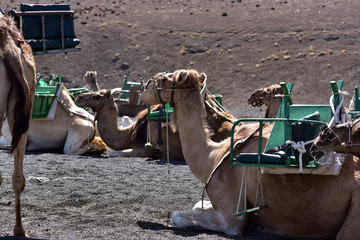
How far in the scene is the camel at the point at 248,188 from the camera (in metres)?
6.45

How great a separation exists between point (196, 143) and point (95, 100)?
22.4 ft

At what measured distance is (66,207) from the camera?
8.50 meters

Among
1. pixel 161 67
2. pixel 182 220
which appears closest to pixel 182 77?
pixel 182 220

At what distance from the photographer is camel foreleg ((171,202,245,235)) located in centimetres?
697

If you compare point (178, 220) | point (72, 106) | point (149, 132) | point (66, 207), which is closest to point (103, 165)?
point (149, 132)

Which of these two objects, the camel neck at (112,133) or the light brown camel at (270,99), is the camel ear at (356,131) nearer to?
the light brown camel at (270,99)

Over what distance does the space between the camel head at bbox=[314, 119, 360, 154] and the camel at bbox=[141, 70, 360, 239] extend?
0.34 m

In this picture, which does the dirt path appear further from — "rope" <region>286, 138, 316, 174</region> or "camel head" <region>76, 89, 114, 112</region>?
"camel head" <region>76, 89, 114, 112</region>

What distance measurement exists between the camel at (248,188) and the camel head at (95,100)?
6044mm

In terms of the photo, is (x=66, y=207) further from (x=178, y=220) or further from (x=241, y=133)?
(x=241, y=133)

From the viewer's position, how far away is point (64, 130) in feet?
45.8

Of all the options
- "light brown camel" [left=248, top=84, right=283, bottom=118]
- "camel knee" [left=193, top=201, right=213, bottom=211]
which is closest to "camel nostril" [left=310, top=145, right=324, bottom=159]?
"camel knee" [left=193, top=201, right=213, bottom=211]

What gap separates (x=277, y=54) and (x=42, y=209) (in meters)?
36.5

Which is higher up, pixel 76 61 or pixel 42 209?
pixel 42 209
